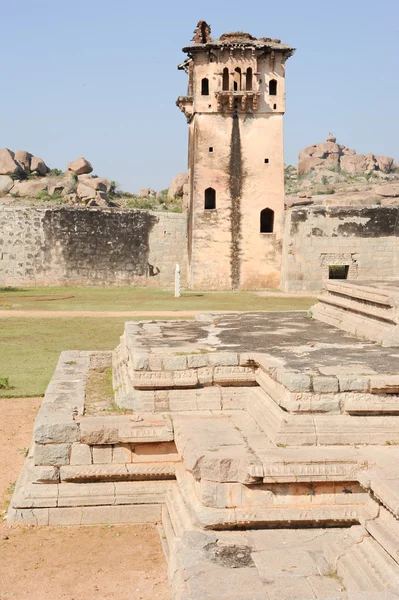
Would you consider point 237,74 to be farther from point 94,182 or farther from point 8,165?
point 8,165

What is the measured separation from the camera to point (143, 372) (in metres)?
5.41

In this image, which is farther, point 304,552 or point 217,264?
point 217,264

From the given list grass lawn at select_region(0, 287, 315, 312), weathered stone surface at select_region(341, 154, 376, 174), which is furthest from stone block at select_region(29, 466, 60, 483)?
weathered stone surface at select_region(341, 154, 376, 174)

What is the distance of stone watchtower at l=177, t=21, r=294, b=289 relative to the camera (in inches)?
848

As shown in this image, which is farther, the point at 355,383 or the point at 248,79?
the point at 248,79

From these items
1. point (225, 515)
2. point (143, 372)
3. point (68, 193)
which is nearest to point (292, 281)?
point (68, 193)

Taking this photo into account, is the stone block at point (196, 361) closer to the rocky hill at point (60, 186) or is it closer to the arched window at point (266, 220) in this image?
the arched window at point (266, 220)

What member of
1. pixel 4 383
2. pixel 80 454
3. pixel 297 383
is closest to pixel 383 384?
pixel 297 383

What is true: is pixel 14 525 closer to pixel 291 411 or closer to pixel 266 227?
pixel 291 411

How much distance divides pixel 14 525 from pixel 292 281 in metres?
17.1

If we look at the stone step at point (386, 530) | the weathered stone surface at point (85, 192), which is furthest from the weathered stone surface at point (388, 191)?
the stone step at point (386, 530)

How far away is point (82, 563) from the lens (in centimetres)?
426

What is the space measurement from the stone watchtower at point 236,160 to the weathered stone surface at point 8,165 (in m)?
12.7

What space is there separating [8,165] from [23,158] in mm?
1636
